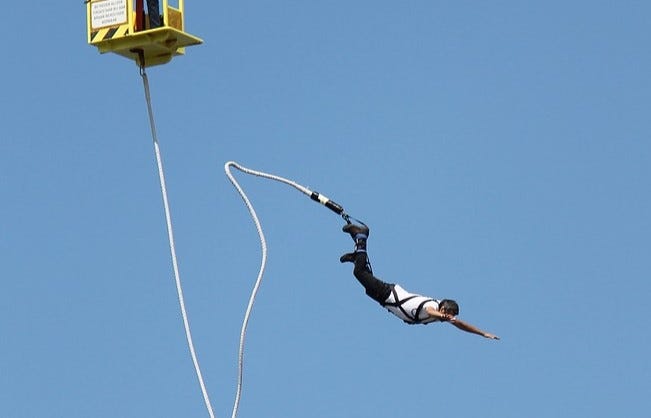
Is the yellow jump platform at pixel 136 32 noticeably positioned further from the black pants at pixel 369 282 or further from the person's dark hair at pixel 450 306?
the person's dark hair at pixel 450 306

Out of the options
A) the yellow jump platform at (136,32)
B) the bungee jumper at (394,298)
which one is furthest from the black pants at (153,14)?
the bungee jumper at (394,298)

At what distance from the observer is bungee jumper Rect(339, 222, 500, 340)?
2944 cm

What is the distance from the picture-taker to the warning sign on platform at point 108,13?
30109mm

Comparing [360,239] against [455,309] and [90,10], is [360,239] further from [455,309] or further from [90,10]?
[90,10]

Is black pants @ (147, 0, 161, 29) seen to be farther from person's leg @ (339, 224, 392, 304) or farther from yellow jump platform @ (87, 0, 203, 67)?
person's leg @ (339, 224, 392, 304)

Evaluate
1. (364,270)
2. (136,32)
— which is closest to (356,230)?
(364,270)

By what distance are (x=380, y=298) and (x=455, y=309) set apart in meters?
1.25

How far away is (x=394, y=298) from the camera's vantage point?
30.1 metres

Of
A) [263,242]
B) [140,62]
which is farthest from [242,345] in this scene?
[140,62]

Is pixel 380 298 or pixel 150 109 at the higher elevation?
pixel 150 109

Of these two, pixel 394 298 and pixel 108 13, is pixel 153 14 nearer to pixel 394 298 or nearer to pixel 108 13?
pixel 108 13

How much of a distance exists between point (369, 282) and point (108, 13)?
4.67m

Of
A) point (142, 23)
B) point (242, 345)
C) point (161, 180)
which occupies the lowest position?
point (242, 345)

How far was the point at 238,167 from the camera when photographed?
3094 cm
